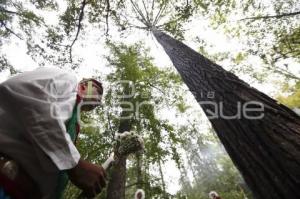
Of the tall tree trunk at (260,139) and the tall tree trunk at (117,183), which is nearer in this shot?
the tall tree trunk at (260,139)

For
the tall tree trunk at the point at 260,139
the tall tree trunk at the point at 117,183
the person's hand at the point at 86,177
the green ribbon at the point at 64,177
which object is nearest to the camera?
the tall tree trunk at the point at 260,139

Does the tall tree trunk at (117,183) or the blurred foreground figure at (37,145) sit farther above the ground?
the blurred foreground figure at (37,145)

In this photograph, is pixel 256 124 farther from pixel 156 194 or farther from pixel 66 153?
pixel 156 194

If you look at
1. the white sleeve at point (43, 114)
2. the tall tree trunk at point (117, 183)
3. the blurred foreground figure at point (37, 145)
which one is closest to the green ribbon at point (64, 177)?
the blurred foreground figure at point (37, 145)

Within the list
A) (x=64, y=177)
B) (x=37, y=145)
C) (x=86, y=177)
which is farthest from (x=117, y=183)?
(x=37, y=145)

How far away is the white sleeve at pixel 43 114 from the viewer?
1.57 metres

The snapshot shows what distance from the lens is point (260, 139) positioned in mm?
1811

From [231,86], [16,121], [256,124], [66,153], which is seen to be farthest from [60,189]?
[231,86]

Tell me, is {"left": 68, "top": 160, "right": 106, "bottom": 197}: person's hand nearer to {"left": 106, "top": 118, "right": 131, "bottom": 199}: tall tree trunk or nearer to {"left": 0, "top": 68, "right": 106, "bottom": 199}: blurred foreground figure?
{"left": 0, "top": 68, "right": 106, "bottom": 199}: blurred foreground figure

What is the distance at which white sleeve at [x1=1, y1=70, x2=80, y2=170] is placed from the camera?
5.16 ft

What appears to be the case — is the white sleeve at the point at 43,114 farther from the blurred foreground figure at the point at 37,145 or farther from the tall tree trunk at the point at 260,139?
the tall tree trunk at the point at 260,139

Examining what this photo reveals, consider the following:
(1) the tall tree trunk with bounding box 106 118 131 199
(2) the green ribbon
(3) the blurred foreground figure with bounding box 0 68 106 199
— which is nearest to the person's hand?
(3) the blurred foreground figure with bounding box 0 68 106 199

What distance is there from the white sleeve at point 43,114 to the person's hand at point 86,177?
58 millimetres

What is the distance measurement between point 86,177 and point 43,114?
45cm
